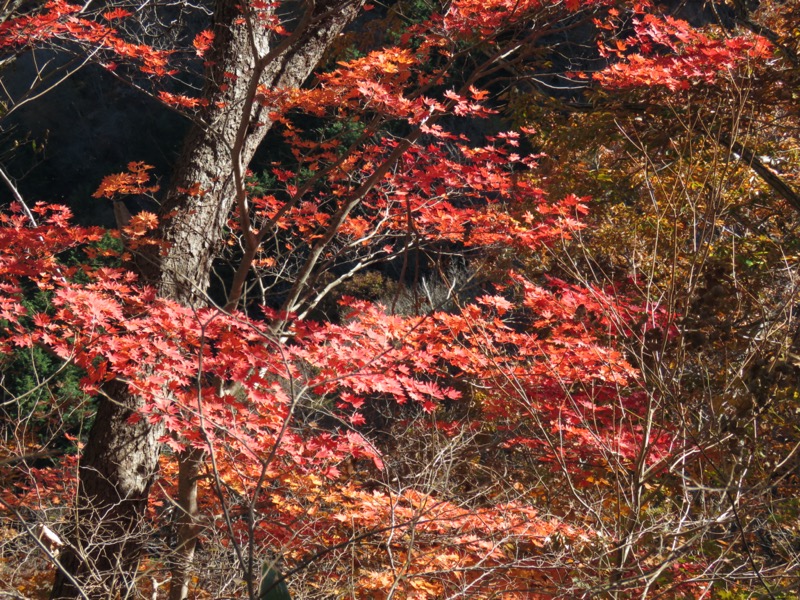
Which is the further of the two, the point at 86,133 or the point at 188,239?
the point at 86,133

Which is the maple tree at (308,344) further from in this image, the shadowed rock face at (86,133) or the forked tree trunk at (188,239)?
the shadowed rock face at (86,133)

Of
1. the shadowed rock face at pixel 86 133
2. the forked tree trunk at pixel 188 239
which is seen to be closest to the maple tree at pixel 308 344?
the forked tree trunk at pixel 188 239

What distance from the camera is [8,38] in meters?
4.68

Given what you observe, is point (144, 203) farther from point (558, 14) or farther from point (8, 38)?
point (558, 14)

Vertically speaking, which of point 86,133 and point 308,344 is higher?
point 86,133

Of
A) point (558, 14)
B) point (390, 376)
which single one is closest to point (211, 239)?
point (390, 376)

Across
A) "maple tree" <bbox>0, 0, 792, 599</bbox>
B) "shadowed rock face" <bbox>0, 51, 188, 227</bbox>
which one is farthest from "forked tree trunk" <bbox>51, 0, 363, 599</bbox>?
"shadowed rock face" <bbox>0, 51, 188, 227</bbox>

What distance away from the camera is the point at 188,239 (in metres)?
4.64

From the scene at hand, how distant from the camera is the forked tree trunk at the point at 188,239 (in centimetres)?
441

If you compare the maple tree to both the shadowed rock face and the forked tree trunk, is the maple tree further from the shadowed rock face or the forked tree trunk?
the shadowed rock face

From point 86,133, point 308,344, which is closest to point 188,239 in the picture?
point 308,344

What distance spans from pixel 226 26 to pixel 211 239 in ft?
4.51

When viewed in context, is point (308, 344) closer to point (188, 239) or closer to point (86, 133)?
point (188, 239)

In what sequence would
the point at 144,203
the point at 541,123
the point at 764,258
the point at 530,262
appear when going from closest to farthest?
the point at 764,258, the point at 541,123, the point at 530,262, the point at 144,203
